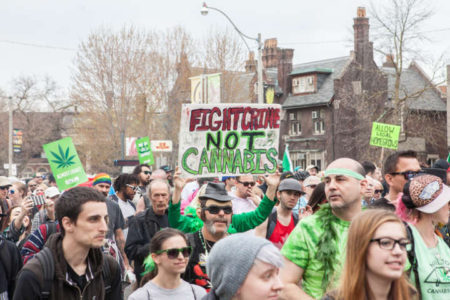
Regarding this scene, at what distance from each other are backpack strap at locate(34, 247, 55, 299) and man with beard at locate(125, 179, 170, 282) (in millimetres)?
2717

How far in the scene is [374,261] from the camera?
3.46m

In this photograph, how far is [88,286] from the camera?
14.0 ft

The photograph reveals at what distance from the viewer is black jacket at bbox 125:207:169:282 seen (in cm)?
698

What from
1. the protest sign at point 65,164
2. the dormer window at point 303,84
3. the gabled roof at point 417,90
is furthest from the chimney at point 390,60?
the protest sign at point 65,164

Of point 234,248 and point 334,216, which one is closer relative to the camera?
point 234,248

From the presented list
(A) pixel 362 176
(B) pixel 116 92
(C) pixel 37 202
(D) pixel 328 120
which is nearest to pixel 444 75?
(D) pixel 328 120

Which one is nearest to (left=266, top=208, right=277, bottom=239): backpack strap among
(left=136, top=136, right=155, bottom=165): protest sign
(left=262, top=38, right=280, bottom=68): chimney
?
(left=136, top=136, right=155, bottom=165): protest sign

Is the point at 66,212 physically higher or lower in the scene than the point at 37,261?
higher

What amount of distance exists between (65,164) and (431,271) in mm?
7355

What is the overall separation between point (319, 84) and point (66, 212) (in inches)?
1768

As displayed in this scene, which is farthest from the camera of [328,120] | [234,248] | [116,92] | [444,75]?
[328,120]

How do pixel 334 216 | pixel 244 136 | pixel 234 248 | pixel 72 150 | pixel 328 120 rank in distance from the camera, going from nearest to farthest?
pixel 234 248, pixel 334 216, pixel 244 136, pixel 72 150, pixel 328 120

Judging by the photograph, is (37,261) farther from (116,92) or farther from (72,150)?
(116,92)

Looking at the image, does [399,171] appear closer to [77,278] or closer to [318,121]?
[77,278]
